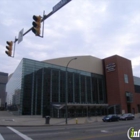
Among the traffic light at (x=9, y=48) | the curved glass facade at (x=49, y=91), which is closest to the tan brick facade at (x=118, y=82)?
the curved glass facade at (x=49, y=91)

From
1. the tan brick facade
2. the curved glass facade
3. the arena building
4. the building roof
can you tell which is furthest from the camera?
the building roof

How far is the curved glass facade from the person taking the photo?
42.6 meters

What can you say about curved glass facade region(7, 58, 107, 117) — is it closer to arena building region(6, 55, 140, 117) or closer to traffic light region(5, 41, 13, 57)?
arena building region(6, 55, 140, 117)

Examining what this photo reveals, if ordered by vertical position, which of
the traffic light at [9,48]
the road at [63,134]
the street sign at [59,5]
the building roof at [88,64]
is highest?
the building roof at [88,64]

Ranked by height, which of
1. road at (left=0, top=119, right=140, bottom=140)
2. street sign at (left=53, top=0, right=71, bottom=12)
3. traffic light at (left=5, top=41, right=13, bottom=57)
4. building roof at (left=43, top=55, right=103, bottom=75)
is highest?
building roof at (left=43, top=55, right=103, bottom=75)

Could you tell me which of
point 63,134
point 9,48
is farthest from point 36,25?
point 63,134

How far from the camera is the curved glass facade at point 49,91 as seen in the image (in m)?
42.6

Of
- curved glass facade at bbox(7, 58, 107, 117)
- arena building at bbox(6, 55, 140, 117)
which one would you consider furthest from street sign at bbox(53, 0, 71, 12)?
curved glass facade at bbox(7, 58, 107, 117)

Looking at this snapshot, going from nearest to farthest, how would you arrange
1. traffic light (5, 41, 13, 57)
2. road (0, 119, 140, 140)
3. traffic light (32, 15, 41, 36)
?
traffic light (32, 15, 41, 36) < road (0, 119, 140, 140) < traffic light (5, 41, 13, 57)

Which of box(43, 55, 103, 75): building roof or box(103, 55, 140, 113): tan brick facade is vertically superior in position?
box(43, 55, 103, 75): building roof

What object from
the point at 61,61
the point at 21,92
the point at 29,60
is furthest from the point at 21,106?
the point at 61,61

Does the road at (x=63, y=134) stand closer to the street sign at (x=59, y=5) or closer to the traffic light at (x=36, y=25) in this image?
the traffic light at (x=36, y=25)

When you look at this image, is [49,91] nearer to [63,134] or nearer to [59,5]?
[63,134]

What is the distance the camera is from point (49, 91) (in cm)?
4688
